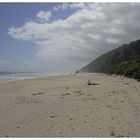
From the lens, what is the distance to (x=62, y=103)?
1070 centimetres

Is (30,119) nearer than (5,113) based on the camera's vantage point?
Yes

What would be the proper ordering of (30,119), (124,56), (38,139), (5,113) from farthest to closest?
(124,56) < (5,113) < (30,119) < (38,139)

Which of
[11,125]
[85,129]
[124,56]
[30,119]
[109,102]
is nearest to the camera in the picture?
[85,129]

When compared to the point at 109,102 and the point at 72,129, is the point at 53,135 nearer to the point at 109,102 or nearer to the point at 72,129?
the point at 72,129

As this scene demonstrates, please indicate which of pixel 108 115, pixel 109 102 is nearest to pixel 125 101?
pixel 109 102

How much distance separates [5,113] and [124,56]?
103m

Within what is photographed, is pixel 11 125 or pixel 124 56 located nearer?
pixel 11 125

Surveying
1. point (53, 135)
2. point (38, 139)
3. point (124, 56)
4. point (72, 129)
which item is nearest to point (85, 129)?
point (72, 129)

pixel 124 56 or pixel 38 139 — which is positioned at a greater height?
pixel 124 56

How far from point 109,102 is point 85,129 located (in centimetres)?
408

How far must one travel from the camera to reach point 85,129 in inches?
263

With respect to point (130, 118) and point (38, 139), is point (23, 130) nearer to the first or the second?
point (38, 139)

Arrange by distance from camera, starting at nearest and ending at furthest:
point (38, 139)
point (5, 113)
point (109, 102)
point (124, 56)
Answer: point (38, 139) < point (5, 113) < point (109, 102) < point (124, 56)

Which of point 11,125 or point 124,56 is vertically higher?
point 124,56
